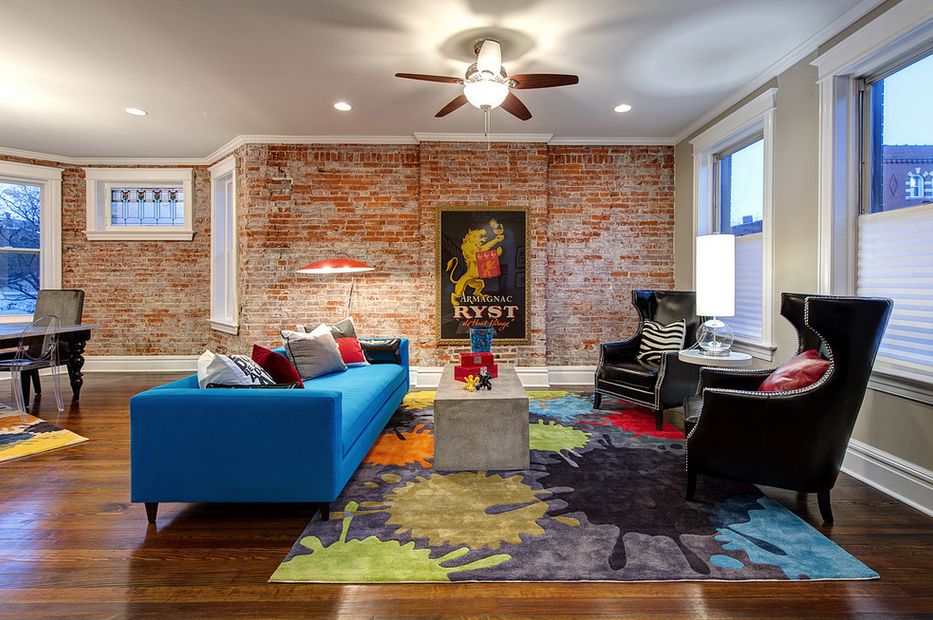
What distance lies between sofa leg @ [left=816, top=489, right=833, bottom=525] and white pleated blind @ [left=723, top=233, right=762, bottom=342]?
1.91m

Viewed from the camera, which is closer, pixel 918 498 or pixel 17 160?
pixel 918 498

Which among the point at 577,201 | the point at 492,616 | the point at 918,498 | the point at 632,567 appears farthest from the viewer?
the point at 577,201

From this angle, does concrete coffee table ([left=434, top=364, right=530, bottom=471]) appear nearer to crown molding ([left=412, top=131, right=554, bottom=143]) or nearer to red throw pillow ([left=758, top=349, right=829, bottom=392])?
red throw pillow ([left=758, top=349, right=829, bottom=392])

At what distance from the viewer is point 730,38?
3.32 metres

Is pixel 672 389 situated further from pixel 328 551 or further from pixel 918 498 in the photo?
pixel 328 551

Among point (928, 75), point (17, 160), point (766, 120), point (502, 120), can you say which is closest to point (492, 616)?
point (928, 75)

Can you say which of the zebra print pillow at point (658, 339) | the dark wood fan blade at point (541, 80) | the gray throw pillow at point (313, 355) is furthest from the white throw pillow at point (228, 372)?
the zebra print pillow at point (658, 339)

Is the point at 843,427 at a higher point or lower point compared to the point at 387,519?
higher

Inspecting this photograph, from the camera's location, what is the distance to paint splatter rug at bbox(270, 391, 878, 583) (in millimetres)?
1977

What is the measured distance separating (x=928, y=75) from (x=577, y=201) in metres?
3.28

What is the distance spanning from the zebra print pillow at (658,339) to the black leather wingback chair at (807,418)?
198cm

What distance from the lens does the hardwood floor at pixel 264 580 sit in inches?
69.4

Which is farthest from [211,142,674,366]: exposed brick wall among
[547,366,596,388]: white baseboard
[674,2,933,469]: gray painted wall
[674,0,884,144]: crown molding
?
[674,2,933,469]: gray painted wall

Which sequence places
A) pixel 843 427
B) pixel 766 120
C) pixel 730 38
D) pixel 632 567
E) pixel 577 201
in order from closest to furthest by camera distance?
pixel 632 567, pixel 843 427, pixel 730 38, pixel 766 120, pixel 577 201
